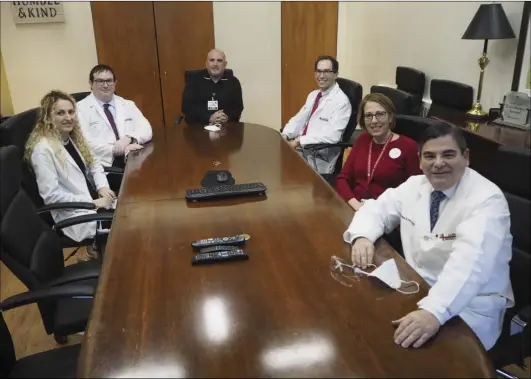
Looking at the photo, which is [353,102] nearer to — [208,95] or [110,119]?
[208,95]

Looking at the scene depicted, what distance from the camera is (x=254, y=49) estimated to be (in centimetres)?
541

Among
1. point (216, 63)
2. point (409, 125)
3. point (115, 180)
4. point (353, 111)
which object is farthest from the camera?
point (216, 63)

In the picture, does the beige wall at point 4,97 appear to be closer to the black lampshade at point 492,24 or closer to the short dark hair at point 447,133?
the black lampshade at point 492,24

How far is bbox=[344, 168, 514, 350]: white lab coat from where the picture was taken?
1221mm

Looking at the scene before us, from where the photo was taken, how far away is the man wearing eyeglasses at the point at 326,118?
3.26m

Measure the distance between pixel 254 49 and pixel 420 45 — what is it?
2022 millimetres

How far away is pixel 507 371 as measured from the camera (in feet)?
3.96

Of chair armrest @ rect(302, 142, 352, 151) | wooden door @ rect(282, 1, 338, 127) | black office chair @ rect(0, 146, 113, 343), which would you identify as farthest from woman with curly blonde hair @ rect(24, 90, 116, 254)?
wooden door @ rect(282, 1, 338, 127)

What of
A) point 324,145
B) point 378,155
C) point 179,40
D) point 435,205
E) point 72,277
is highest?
point 179,40

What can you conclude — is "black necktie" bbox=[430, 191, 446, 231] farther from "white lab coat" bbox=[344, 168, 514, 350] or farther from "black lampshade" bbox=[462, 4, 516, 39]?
"black lampshade" bbox=[462, 4, 516, 39]

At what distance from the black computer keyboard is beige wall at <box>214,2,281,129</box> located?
3.63 meters

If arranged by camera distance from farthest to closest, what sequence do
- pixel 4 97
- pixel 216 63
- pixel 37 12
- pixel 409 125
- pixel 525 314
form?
pixel 4 97 < pixel 37 12 < pixel 216 63 < pixel 409 125 < pixel 525 314

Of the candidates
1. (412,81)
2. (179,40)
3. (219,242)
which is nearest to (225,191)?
(219,242)

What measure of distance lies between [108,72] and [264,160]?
1343 mm
